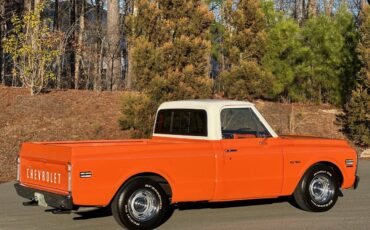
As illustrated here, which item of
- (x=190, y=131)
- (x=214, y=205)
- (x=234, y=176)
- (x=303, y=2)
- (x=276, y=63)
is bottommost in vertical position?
(x=214, y=205)

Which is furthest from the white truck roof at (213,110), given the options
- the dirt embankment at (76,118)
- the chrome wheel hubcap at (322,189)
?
the dirt embankment at (76,118)

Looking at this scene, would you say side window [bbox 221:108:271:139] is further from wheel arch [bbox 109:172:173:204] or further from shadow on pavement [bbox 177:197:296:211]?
shadow on pavement [bbox 177:197:296:211]

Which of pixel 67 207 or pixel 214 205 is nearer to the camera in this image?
pixel 67 207

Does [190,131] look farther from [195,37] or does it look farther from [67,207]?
[195,37]

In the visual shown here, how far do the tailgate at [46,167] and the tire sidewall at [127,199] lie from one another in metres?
0.73

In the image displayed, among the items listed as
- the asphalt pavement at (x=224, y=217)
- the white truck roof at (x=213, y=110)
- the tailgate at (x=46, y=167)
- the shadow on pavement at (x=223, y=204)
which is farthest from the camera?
the shadow on pavement at (x=223, y=204)

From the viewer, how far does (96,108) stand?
21.1m

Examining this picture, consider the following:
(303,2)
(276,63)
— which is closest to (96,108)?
(276,63)

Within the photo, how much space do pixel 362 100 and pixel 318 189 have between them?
11.6 m

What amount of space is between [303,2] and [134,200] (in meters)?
42.6

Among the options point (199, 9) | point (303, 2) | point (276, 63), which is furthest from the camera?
point (303, 2)

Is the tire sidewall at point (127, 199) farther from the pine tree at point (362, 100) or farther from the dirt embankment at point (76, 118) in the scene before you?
the pine tree at point (362, 100)

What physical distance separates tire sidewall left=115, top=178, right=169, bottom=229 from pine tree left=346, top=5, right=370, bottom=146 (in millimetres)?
12930

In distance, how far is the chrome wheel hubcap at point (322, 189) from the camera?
32.1 ft
